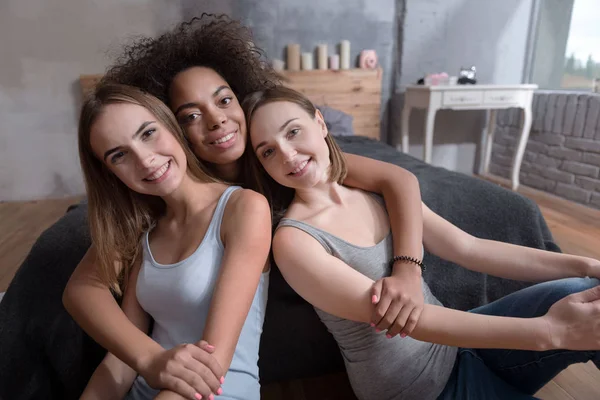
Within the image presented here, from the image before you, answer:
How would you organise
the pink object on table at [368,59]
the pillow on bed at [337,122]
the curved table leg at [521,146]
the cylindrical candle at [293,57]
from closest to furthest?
the pillow on bed at [337,122] → the curved table leg at [521,146] → the cylindrical candle at [293,57] → the pink object on table at [368,59]

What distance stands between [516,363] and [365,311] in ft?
1.24

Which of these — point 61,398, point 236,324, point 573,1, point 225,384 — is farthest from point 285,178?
point 573,1

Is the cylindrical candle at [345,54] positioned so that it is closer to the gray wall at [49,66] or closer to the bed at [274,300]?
the gray wall at [49,66]

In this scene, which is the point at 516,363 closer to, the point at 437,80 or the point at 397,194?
the point at 397,194

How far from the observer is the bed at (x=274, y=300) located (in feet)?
3.05

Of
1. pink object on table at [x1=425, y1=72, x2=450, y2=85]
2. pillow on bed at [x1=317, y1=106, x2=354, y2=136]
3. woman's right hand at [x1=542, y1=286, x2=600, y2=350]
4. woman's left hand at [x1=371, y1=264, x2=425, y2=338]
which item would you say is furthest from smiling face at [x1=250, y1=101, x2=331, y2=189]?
pink object on table at [x1=425, y1=72, x2=450, y2=85]

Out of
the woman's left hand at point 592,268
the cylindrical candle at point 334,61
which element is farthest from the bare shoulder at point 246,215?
the cylindrical candle at point 334,61

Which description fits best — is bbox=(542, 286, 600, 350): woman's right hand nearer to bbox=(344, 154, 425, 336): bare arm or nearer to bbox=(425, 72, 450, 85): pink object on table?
bbox=(344, 154, 425, 336): bare arm

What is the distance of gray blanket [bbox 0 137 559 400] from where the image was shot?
3.05 ft

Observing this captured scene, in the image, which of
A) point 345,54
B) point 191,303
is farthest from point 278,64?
point 191,303

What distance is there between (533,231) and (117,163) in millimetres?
1127

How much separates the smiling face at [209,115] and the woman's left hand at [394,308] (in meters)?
0.41

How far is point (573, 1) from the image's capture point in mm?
3135

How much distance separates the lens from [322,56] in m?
3.25
